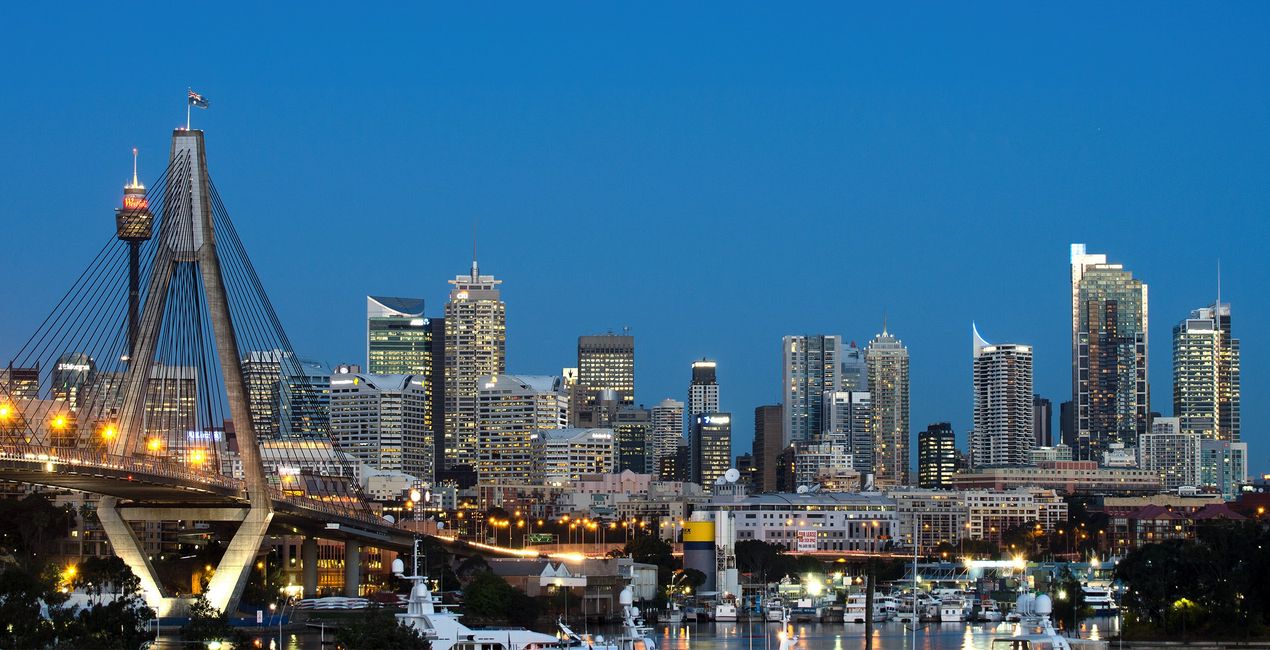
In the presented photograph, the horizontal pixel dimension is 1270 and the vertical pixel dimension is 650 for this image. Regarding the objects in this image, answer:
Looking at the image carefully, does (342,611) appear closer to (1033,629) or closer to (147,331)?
(147,331)

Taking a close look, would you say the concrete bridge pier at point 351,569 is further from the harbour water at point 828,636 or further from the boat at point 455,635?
the boat at point 455,635

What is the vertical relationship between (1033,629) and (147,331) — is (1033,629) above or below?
below

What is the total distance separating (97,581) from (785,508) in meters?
108

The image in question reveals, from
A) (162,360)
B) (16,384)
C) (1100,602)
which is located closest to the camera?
(162,360)

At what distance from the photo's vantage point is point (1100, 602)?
90.7 metres

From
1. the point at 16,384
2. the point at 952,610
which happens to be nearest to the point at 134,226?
the point at 16,384

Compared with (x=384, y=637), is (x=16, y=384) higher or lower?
higher

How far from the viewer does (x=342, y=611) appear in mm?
74688

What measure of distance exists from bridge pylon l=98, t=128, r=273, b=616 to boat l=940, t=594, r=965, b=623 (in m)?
36.4

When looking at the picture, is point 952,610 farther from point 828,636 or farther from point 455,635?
point 455,635

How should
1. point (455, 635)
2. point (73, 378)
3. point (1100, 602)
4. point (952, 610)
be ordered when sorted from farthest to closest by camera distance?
1. point (73, 378)
2. point (952, 610)
3. point (1100, 602)
4. point (455, 635)

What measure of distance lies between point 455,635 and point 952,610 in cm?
4942

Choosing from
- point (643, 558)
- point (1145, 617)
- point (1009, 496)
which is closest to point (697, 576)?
point (643, 558)

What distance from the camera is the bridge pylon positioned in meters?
59.4
